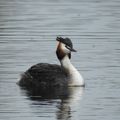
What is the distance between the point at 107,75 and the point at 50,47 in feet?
14.3

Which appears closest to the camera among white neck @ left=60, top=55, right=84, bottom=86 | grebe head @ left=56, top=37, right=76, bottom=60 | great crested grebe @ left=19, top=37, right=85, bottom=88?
→ white neck @ left=60, top=55, right=84, bottom=86

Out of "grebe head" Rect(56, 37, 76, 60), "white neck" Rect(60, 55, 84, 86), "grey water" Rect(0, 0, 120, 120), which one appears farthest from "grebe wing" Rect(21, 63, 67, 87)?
"grebe head" Rect(56, 37, 76, 60)

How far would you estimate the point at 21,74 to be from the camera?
80.8 ft

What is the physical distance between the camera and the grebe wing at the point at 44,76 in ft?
80.8

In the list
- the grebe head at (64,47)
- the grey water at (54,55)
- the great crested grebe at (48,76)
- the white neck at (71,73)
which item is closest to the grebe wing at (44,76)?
the great crested grebe at (48,76)

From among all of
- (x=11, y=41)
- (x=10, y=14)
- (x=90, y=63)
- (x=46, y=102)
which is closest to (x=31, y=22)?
(x=10, y=14)

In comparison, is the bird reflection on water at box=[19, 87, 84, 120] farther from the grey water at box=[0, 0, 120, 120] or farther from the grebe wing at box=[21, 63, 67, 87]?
the grebe wing at box=[21, 63, 67, 87]

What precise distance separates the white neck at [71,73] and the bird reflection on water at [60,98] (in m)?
0.18

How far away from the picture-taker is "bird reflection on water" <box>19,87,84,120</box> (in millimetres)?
21328

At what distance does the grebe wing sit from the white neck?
0.48 ft

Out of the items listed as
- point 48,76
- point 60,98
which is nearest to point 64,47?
point 48,76

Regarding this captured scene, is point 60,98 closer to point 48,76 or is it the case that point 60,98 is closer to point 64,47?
point 48,76

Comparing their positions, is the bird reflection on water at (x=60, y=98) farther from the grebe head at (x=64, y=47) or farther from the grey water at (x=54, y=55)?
the grebe head at (x=64, y=47)

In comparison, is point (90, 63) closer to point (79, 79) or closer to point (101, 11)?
point (79, 79)
